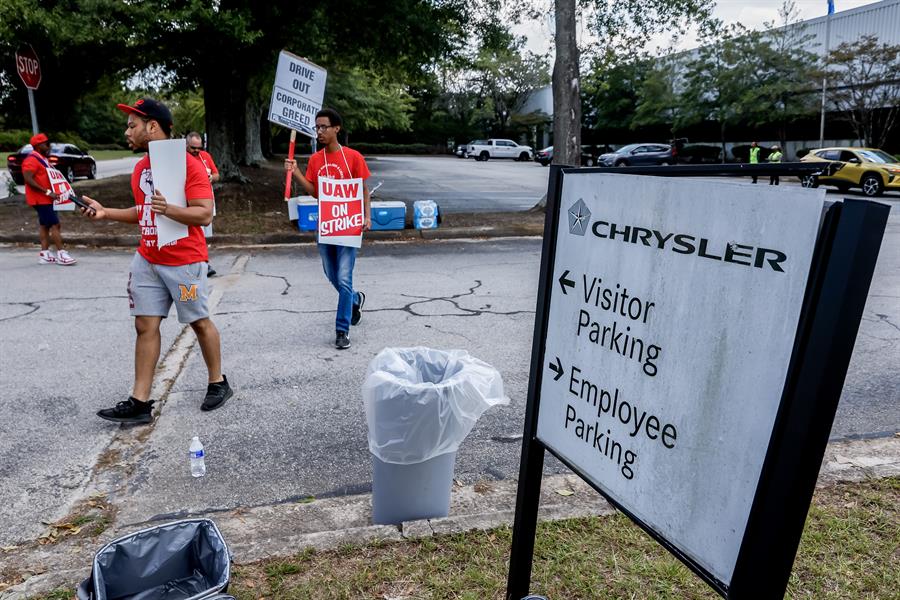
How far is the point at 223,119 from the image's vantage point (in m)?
15.7

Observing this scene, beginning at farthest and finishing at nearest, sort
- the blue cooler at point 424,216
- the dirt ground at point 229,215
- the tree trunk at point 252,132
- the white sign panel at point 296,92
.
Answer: the tree trunk at point 252,132, the blue cooler at point 424,216, the dirt ground at point 229,215, the white sign panel at point 296,92

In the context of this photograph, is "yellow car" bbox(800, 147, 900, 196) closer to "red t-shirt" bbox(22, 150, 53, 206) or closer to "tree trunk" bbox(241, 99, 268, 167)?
"red t-shirt" bbox(22, 150, 53, 206)

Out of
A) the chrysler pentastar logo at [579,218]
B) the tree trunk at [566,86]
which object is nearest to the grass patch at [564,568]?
the chrysler pentastar logo at [579,218]

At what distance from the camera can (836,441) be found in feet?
13.2

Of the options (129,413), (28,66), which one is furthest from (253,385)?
(28,66)

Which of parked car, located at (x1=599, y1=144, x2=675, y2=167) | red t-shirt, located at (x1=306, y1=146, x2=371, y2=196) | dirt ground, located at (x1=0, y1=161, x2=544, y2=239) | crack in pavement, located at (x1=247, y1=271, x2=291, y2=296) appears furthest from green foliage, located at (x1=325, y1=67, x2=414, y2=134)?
red t-shirt, located at (x1=306, y1=146, x2=371, y2=196)

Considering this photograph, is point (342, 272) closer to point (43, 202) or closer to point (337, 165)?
point (337, 165)

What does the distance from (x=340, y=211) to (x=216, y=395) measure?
1890 mm

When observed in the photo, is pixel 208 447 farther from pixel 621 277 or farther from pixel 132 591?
pixel 621 277

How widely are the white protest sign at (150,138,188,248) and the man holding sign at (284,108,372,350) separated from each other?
62.7 inches

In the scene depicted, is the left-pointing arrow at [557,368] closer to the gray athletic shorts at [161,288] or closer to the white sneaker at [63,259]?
the gray athletic shorts at [161,288]

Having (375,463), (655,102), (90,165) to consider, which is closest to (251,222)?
(375,463)

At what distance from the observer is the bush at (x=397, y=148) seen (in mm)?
57919

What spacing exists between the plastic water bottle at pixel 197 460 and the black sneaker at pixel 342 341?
7.18ft
